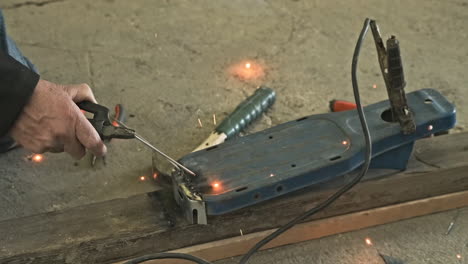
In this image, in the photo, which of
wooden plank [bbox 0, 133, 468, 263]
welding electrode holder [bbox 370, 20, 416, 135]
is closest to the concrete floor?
wooden plank [bbox 0, 133, 468, 263]

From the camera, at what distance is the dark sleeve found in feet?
4.15

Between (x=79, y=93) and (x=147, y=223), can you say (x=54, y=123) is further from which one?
(x=147, y=223)

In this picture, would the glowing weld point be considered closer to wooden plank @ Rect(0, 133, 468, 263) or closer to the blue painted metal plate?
wooden plank @ Rect(0, 133, 468, 263)

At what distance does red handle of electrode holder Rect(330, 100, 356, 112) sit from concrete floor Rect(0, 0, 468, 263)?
0.10 metres

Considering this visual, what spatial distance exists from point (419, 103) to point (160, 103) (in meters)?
0.96

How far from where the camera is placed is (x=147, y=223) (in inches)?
55.2

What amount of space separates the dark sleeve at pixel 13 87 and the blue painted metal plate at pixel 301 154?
0.41 meters

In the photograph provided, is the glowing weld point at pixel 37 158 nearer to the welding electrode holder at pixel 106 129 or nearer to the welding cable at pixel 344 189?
the welding electrode holder at pixel 106 129

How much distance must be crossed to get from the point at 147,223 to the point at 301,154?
43 cm

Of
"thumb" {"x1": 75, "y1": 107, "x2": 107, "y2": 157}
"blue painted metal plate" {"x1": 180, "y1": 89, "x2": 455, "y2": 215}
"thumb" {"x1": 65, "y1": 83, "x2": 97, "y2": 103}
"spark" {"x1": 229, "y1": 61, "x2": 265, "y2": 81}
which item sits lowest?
"blue painted metal plate" {"x1": 180, "y1": 89, "x2": 455, "y2": 215}

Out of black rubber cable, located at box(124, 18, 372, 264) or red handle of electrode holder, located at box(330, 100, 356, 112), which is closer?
black rubber cable, located at box(124, 18, 372, 264)

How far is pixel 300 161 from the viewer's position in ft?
4.61

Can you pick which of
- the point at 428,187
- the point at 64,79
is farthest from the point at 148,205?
the point at 64,79

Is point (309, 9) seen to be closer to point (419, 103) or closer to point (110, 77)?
point (110, 77)
